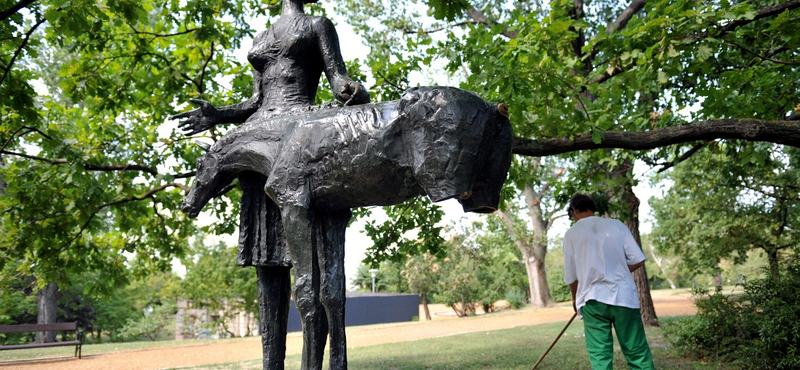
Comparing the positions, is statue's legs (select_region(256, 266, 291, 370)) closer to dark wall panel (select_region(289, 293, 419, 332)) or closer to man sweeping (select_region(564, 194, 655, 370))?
man sweeping (select_region(564, 194, 655, 370))

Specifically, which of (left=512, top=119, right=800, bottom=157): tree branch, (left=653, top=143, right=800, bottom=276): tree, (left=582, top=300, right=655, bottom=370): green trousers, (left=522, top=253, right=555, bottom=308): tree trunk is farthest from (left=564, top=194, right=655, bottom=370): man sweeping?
(left=522, top=253, right=555, bottom=308): tree trunk

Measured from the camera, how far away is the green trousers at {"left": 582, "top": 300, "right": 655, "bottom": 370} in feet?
14.2

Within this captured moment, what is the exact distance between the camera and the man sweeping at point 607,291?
433cm

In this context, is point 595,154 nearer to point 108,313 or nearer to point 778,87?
A: point 778,87

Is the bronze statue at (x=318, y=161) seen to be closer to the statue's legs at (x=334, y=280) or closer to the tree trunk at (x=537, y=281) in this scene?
the statue's legs at (x=334, y=280)

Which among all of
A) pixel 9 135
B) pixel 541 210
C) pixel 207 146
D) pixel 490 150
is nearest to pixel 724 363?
pixel 490 150

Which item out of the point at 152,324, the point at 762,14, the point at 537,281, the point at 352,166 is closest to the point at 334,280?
the point at 352,166

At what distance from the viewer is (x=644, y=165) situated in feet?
28.0

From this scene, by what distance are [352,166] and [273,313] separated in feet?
3.80

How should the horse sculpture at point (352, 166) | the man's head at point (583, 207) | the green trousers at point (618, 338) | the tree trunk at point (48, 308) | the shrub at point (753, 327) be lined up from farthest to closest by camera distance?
the tree trunk at point (48, 308)
the shrub at point (753, 327)
the man's head at point (583, 207)
the green trousers at point (618, 338)
the horse sculpture at point (352, 166)

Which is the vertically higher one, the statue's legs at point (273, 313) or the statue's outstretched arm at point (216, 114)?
the statue's outstretched arm at point (216, 114)

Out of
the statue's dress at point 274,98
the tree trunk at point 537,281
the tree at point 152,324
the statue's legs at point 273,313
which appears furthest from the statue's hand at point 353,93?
the tree at point 152,324

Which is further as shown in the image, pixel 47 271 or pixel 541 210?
pixel 541 210

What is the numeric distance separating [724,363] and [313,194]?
256 inches
